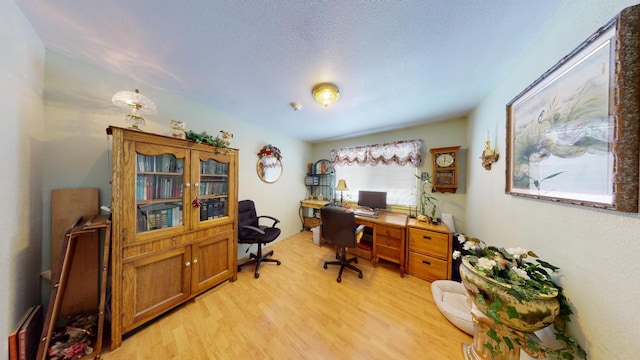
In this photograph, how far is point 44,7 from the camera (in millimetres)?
957

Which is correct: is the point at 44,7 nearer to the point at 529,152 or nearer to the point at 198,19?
the point at 198,19

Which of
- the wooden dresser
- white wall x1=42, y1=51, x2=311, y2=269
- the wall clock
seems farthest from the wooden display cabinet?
the wall clock

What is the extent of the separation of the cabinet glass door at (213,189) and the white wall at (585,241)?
8.67 ft

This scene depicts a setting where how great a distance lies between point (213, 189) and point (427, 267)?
9.26 feet

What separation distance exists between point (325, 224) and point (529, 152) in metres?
1.89

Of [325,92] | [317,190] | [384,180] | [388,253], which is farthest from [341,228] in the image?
[317,190]

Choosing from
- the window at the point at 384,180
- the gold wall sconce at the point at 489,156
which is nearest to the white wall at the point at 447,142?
the window at the point at 384,180

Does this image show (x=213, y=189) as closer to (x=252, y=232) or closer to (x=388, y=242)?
(x=252, y=232)

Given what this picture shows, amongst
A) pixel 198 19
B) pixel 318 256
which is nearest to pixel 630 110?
pixel 198 19

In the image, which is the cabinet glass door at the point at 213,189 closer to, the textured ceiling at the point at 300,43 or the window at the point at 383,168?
the textured ceiling at the point at 300,43

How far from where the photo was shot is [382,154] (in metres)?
2.92

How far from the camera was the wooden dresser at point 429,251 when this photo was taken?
197 centimetres

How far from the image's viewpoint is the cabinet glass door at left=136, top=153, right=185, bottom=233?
1.42 m

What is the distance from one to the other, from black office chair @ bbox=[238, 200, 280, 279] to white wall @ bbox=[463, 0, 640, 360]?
95.2 inches
